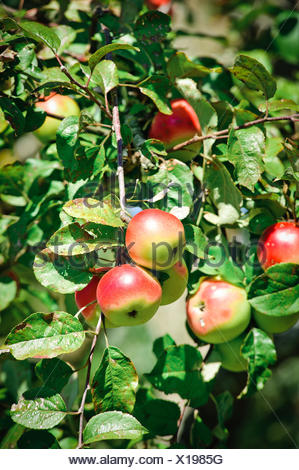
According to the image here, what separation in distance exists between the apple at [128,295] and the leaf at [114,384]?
0.06m

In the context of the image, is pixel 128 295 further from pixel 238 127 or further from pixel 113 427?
pixel 238 127

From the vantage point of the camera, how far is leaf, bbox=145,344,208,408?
83cm

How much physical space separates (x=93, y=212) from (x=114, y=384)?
10.3 inches

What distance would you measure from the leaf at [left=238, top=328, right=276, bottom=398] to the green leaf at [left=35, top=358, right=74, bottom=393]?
1.03ft

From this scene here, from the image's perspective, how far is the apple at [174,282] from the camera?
0.72 meters

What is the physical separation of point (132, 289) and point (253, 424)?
5.38 ft

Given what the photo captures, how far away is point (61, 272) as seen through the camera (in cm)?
67

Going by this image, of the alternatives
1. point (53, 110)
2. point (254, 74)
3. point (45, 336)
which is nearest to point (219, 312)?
point (45, 336)

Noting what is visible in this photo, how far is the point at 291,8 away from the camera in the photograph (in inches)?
62.0

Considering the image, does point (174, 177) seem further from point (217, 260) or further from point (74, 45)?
point (74, 45)

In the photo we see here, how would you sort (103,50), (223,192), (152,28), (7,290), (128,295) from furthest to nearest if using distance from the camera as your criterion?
(7,290) → (152,28) → (223,192) → (103,50) → (128,295)

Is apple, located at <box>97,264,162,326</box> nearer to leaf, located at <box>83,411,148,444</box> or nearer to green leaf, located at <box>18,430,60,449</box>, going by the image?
leaf, located at <box>83,411,148,444</box>

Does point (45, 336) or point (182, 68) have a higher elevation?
point (182, 68)
